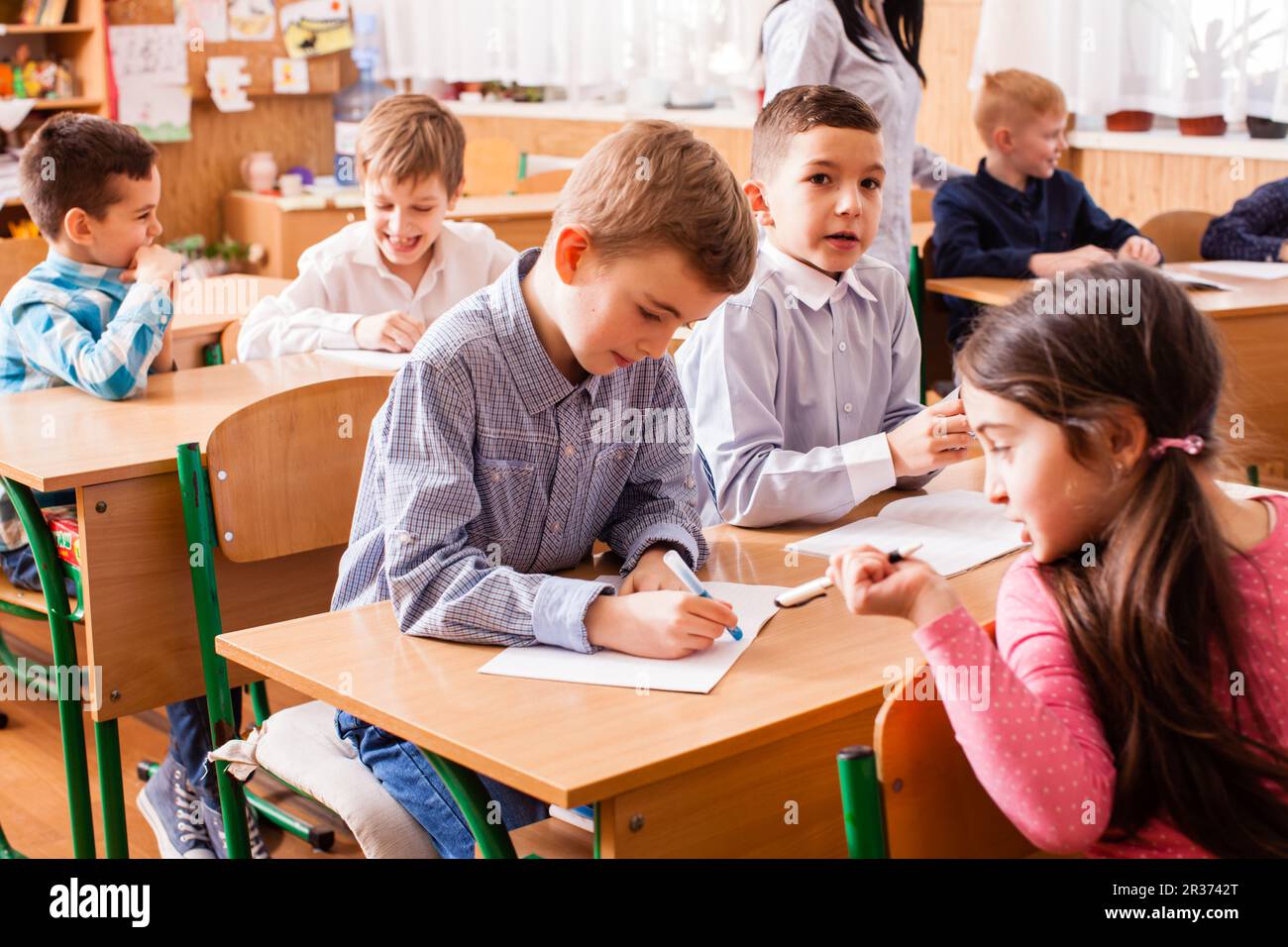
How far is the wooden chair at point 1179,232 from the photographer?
12.9 feet

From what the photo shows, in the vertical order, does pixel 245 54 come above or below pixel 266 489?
above

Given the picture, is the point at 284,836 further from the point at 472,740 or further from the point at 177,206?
the point at 177,206

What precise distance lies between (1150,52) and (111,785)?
153 inches

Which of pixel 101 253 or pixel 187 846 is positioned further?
pixel 101 253

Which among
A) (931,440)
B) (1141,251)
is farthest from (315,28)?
(931,440)

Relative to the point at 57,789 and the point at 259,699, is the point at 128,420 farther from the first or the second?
the point at 57,789

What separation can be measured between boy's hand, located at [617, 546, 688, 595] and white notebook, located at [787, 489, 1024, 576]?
197mm

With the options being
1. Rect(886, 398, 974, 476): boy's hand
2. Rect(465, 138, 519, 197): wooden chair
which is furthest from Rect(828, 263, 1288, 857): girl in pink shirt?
Rect(465, 138, 519, 197): wooden chair

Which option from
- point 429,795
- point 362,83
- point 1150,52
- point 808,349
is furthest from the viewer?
point 362,83

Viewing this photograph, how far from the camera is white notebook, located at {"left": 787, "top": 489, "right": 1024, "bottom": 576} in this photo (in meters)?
1.62

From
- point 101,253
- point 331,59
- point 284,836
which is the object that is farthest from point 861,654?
point 331,59

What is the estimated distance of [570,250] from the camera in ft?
4.64

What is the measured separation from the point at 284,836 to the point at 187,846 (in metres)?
0.15

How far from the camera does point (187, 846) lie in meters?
2.17
